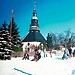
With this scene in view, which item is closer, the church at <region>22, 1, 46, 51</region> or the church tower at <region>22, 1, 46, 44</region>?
the church at <region>22, 1, 46, 51</region>

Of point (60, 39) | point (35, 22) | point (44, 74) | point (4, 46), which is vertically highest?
point (35, 22)

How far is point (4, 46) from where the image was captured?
42.1 ft

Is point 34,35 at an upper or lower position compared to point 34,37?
upper

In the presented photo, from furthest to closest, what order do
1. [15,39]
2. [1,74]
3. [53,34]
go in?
[53,34] → [15,39] → [1,74]

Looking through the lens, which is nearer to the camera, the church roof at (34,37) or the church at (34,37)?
the church at (34,37)

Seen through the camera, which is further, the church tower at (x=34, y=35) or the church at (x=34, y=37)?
the church tower at (x=34, y=35)

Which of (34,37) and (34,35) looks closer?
(34,37)

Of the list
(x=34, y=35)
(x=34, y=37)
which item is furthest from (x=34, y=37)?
(x=34, y=35)

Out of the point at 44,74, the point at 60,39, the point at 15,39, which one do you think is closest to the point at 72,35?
the point at 60,39

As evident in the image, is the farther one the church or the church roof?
the church roof

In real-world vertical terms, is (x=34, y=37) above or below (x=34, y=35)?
below

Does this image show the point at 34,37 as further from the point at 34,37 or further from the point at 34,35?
the point at 34,35

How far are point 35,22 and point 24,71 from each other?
48.5 meters

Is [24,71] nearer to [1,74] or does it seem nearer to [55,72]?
[55,72]
